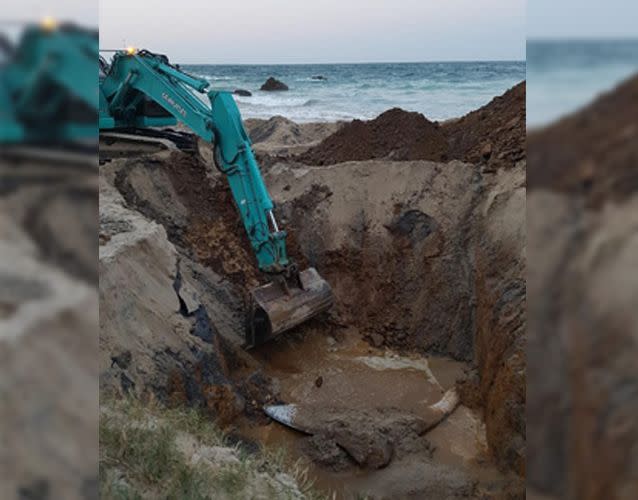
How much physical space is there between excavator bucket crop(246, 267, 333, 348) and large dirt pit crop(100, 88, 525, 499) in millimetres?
417

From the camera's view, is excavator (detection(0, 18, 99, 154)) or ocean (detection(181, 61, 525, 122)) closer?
excavator (detection(0, 18, 99, 154))

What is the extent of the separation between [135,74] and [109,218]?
232cm

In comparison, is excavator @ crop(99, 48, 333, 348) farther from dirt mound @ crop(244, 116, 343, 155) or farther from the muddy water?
dirt mound @ crop(244, 116, 343, 155)

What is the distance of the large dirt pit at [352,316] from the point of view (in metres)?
6.29

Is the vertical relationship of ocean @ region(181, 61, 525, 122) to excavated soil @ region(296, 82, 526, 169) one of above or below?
above

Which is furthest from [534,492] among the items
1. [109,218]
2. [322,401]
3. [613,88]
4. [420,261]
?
[420,261]

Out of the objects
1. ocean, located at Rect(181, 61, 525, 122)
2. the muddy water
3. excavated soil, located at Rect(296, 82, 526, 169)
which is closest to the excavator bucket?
the muddy water

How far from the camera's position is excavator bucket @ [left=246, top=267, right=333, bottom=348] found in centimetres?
782

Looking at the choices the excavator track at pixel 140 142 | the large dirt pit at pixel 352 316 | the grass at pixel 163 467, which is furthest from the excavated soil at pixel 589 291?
the excavator track at pixel 140 142

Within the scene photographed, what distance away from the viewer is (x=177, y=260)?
26.0 ft

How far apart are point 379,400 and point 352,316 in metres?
1.99

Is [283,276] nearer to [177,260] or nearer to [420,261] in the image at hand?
[177,260]

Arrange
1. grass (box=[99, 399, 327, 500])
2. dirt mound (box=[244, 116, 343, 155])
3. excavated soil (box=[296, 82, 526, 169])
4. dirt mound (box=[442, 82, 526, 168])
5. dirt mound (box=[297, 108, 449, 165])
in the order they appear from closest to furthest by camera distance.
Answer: grass (box=[99, 399, 327, 500]), dirt mound (box=[442, 82, 526, 168]), excavated soil (box=[296, 82, 526, 169]), dirt mound (box=[297, 108, 449, 165]), dirt mound (box=[244, 116, 343, 155])

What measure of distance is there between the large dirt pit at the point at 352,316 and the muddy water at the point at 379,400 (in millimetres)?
21
